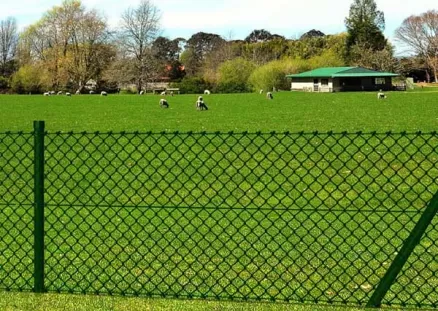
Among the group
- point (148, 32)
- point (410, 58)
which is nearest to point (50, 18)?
point (148, 32)

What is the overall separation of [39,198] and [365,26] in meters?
101

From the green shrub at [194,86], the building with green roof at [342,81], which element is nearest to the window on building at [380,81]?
the building with green roof at [342,81]

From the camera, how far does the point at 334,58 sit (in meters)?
98.8

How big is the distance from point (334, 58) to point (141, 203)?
92.2 metres

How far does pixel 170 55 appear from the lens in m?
109

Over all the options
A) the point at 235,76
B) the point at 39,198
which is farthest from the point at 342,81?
the point at 39,198

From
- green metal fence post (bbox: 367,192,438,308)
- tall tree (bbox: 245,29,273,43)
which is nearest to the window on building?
tall tree (bbox: 245,29,273,43)

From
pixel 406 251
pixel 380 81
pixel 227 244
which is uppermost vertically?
pixel 380 81

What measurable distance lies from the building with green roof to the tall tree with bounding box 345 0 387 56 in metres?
21.3

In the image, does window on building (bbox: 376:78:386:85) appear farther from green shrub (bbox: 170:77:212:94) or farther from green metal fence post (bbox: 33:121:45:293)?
green metal fence post (bbox: 33:121:45:293)

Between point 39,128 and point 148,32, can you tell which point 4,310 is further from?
point 148,32

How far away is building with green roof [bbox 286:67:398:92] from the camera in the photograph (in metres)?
78.5

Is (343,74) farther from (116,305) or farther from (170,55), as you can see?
(116,305)

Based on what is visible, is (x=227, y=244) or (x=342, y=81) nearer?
(x=227, y=244)
